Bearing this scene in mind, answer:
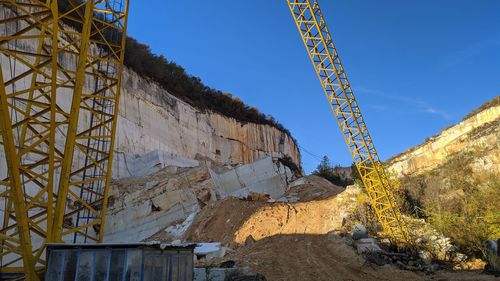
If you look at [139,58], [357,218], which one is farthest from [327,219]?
[139,58]

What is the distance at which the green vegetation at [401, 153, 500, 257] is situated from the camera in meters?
21.3

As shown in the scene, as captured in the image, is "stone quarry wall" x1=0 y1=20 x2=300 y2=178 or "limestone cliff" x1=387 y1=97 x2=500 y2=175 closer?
"stone quarry wall" x1=0 y1=20 x2=300 y2=178

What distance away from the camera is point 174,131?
4100cm

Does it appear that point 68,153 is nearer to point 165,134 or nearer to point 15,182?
point 15,182

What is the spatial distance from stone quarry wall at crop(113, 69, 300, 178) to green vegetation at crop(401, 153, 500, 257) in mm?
18667

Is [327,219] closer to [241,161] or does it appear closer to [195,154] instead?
[195,154]

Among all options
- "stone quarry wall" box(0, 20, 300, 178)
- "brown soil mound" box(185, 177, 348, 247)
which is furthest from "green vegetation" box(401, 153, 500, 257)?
"stone quarry wall" box(0, 20, 300, 178)

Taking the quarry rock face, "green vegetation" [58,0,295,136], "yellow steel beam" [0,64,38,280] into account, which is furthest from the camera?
"green vegetation" [58,0,295,136]

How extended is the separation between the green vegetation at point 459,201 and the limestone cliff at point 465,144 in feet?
4.90

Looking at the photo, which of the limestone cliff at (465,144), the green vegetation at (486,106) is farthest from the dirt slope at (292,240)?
the green vegetation at (486,106)

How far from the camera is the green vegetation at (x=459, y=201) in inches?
838

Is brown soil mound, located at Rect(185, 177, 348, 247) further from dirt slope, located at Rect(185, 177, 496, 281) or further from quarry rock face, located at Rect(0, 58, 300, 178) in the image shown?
quarry rock face, located at Rect(0, 58, 300, 178)

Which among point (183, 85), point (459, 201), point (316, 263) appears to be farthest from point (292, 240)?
point (183, 85)

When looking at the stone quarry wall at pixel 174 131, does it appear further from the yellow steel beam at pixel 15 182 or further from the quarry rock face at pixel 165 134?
the yellow steel beam at pixel 15 182
